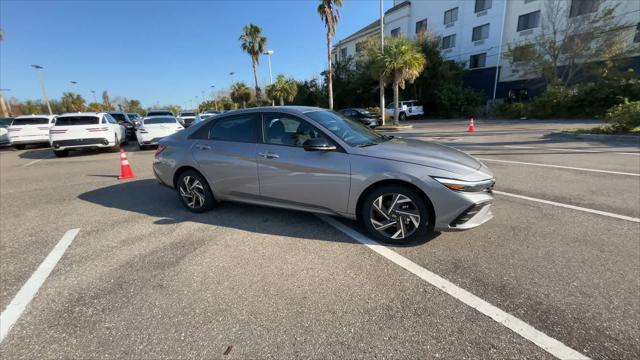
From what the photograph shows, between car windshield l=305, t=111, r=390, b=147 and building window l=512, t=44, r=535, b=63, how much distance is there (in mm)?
29078

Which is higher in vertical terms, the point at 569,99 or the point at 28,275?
the point at 569,99

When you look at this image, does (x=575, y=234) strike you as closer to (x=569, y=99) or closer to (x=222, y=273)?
(x=222, y=273)

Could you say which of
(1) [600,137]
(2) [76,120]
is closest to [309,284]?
(2) [76,120]

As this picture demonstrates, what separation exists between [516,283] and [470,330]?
839 millimetres

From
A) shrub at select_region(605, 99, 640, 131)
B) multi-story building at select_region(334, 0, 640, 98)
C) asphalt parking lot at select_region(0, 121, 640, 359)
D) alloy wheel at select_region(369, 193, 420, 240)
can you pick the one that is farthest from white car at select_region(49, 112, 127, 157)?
multi-story building at select_region(334, 0, 640, 98)

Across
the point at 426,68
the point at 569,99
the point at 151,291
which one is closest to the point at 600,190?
the point at 151,291

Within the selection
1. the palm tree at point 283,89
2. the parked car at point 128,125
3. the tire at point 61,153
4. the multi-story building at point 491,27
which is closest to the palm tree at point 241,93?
the palm tree at point 283,89

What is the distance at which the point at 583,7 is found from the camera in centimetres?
2366

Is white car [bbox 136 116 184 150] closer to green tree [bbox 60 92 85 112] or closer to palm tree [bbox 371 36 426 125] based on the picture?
palm tree [bbox 371 36 426 125]

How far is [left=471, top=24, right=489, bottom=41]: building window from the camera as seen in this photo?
30359 mm

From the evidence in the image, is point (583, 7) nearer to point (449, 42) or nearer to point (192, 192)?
point (449, 42)

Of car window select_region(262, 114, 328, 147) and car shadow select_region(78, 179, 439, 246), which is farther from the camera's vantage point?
car shadow select_region(78, 179, 439, 246)

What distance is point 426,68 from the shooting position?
98.1ft

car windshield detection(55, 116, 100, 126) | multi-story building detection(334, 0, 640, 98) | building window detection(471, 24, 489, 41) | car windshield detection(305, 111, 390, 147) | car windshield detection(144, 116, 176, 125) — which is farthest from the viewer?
building window detection(471, 24, 489, 41)
